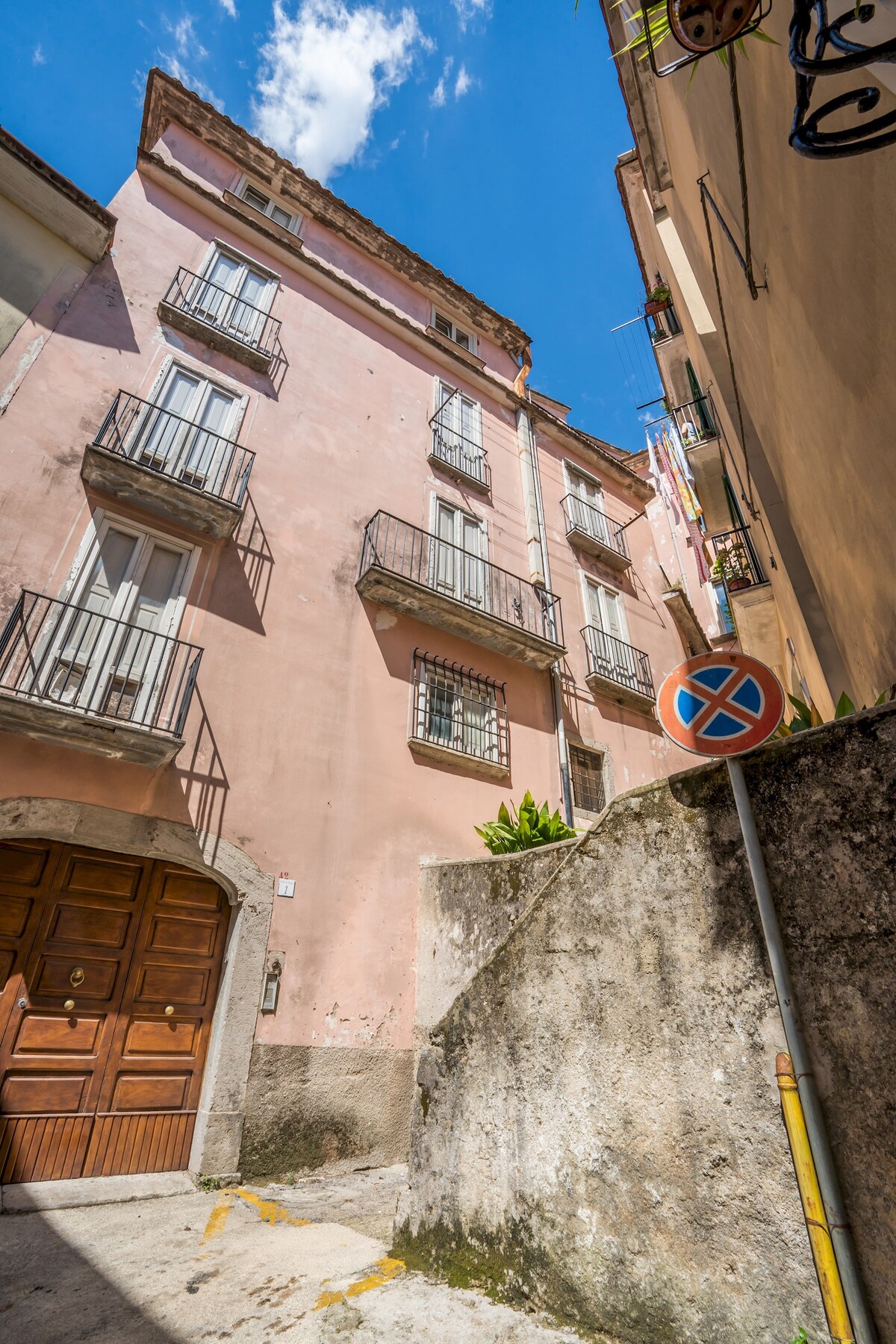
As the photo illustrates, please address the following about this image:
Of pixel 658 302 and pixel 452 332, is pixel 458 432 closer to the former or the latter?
pixel 452 332

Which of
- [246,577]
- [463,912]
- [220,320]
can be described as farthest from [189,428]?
[463,912]

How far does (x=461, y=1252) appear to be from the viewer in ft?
11.5

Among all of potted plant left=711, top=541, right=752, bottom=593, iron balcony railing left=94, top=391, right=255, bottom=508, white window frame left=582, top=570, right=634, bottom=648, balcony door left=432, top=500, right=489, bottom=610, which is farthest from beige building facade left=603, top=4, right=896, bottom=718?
iron balcony railing left=94, top=391, right=255, bottom=508

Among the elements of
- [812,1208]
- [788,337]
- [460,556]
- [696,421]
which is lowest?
[812,1208]

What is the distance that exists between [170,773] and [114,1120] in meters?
3.37

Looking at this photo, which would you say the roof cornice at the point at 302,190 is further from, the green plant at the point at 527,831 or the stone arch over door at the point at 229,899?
the green plant at the point at 527,831

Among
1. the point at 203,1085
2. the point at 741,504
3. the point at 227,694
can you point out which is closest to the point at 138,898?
the point at 203,1085

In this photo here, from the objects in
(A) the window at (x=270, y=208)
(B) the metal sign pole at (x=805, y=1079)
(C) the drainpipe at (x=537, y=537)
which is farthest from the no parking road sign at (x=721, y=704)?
(A) the window at (x=270, y=208)

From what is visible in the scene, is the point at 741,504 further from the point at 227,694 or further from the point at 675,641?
the point at 227,694

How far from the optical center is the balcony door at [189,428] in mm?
8758

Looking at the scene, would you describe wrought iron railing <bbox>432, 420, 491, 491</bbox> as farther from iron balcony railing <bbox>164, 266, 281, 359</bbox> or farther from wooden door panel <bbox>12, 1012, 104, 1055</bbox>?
wooden door panel <bbox>12, 1012, 104, 1055</bbox>

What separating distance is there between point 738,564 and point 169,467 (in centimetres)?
947

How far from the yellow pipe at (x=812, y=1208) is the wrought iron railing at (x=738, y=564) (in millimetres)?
9286

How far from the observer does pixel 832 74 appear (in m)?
1.95
